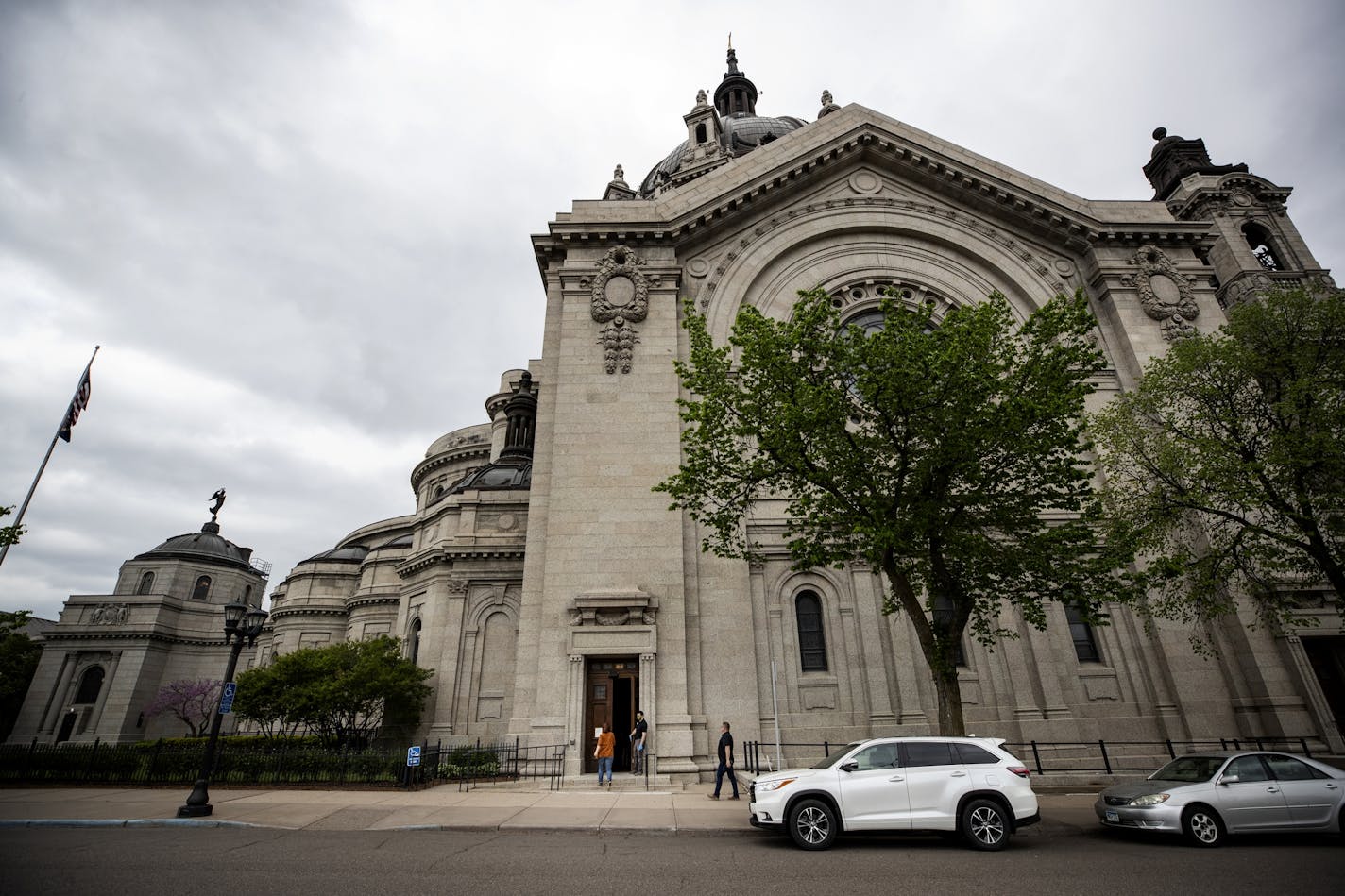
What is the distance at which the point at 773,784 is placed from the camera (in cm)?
1009

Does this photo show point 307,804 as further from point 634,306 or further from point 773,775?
point 634,306

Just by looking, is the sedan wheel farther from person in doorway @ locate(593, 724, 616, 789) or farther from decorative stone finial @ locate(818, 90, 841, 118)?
decorative stone finial @ locate(818, 90, 841, 118)

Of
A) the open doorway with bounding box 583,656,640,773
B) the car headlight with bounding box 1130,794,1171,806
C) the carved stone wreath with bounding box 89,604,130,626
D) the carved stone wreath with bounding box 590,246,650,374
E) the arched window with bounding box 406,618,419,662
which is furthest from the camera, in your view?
the carved stone wreath with bounding box 89,604,130,626

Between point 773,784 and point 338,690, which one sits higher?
point 338,690

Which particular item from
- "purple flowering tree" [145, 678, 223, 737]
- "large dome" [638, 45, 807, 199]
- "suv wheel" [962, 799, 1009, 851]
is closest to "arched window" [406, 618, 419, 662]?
"purple flowering tree" [145, 678, 223, 737]

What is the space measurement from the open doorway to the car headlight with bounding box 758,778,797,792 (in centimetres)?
895

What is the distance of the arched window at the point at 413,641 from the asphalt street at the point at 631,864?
752 inches

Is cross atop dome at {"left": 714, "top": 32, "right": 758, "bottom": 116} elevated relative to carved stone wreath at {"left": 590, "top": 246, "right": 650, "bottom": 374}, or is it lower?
elevated

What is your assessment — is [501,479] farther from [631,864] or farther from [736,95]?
[736,95]

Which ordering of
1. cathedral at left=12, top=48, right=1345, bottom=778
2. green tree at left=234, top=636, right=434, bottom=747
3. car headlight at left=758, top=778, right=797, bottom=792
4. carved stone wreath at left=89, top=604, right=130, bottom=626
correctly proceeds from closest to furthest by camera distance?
car headlight at left=758, top=778, right=797, bottom=792 → cathedral at left=12, top=48, right=1345, bottom=778 → green tree at left=234, top=636, right=434, bottom=747 → carved stone wreath at left=89, top=604, right=130, bottom=626

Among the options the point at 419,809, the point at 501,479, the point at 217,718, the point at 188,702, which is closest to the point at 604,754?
the point at 419,809

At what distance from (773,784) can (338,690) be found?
67.9 ft

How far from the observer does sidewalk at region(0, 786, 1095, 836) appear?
37.6 ft

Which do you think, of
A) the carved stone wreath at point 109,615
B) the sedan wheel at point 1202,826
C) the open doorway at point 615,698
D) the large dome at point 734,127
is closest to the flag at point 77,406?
the open doorway at point 615,698
